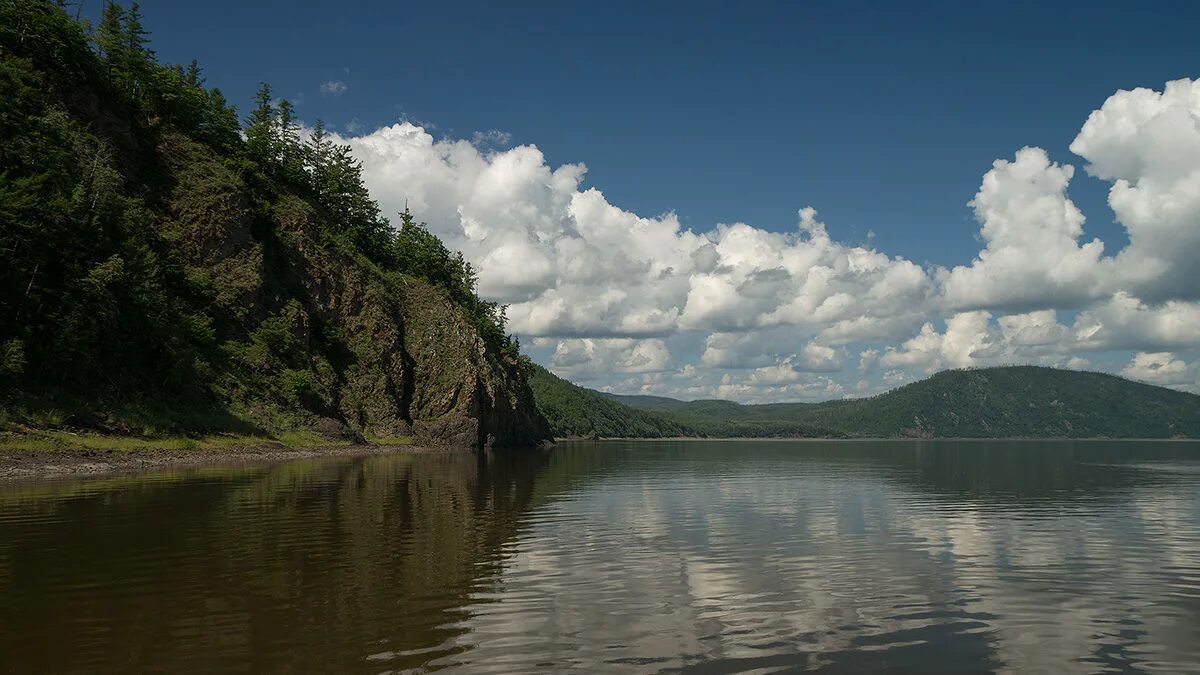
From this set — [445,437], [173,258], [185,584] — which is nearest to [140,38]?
[173,258]

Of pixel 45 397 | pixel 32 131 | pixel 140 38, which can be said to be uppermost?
pixel 140 38

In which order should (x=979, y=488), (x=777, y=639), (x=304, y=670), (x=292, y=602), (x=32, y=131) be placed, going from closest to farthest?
(x=304, y=670)
(x=777, y=639)
(x=292, y=602)
(x=979, y=488)
(x=32, y=131)

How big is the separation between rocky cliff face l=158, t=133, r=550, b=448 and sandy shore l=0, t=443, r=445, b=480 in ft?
42.9

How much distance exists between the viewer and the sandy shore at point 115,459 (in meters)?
44.5

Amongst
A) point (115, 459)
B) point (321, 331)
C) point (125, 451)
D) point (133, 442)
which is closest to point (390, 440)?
point (321, 331)

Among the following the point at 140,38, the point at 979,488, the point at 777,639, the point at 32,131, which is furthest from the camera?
the point at 140,38

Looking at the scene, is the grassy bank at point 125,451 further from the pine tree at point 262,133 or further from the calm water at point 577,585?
the pine tree at point 262,133

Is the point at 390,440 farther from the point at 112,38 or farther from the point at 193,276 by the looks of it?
the point at 112,38

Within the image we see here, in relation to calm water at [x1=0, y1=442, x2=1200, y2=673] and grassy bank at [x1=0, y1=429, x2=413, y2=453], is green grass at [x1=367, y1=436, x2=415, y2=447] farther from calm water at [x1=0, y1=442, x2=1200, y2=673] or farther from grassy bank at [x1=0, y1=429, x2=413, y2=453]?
calm water at [x1=0, y1=442, x2=1200, y2=673]

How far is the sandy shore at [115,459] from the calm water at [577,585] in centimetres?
946

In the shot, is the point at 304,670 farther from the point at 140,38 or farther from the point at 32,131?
the point at 140,38

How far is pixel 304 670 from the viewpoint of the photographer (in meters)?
11.5

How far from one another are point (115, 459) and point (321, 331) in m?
56.7

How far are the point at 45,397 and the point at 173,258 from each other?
34387 millimetres
